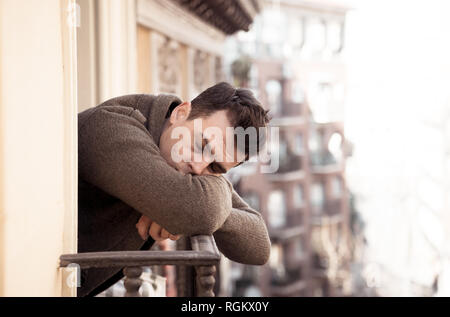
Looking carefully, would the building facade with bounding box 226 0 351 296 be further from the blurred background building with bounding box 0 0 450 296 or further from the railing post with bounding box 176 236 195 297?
the railing post with bounding box 176 236 195 297

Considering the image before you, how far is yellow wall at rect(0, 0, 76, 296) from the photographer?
1.45 meters

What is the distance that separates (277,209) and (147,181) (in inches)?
923

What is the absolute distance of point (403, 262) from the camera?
2750 cm

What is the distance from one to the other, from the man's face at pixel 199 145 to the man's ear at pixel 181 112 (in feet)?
0.04

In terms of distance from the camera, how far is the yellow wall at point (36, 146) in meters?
1.45

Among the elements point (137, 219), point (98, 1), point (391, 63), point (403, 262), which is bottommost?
point (403, 262)

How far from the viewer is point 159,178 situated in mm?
1719

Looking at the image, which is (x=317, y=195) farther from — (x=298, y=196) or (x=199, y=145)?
(x=199, y=145)

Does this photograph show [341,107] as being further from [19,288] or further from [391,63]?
[19,288]

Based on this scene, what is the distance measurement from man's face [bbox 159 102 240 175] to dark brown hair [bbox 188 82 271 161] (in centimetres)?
2

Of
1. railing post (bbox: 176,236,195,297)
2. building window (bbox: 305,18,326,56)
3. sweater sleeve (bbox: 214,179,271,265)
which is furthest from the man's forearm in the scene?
building window (bbox: 305,18,326,56)

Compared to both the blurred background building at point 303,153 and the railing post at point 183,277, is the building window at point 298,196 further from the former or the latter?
the railing post at point 183,277
